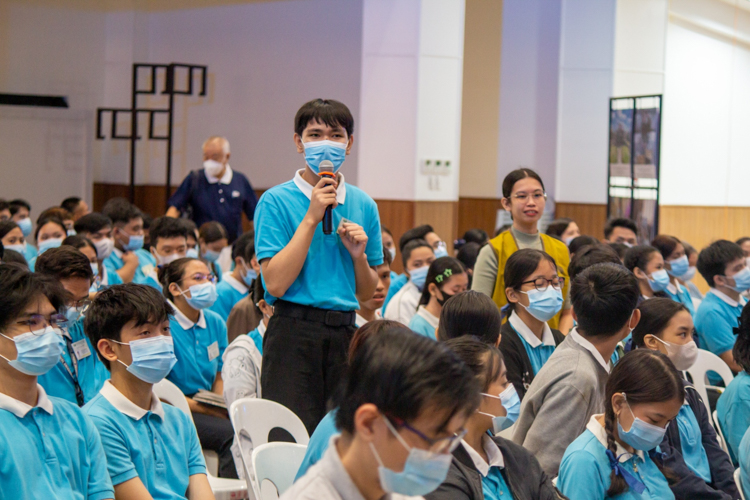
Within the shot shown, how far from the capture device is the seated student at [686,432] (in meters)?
2.52

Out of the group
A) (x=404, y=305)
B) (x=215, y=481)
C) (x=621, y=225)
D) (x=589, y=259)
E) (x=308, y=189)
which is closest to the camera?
(x=308, y=189)

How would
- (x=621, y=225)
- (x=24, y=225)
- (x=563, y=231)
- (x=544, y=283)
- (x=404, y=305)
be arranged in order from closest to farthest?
(x=544, y=283) → (x=404, y=305) → (x=563, y=231) → (x=621, y=225) → (x=24, y=225)

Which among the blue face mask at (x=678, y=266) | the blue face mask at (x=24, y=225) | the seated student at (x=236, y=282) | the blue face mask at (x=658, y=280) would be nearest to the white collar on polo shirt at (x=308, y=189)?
the seated student at (x=236, y=282)

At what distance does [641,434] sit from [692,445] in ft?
1.93

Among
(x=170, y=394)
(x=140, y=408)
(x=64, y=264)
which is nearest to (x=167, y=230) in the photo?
(x=64, y=264)

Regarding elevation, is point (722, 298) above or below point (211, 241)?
below

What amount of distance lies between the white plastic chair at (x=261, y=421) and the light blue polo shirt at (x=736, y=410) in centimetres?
167

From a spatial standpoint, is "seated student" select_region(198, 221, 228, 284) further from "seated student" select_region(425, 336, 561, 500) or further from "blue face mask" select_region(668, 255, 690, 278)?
"seated student" select_region(425, 336, 561, 500)

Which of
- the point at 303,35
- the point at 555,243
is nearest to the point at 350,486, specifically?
the point at 555,243

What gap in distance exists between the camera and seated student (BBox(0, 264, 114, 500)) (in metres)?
2.11

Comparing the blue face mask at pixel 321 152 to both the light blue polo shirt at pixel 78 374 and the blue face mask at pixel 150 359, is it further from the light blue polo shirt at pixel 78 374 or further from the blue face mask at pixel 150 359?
the light blue polo shirt at pixel 78 374

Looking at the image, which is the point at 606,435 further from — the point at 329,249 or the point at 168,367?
the point at 168,367

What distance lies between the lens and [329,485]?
124 centimetres

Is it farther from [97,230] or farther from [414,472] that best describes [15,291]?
[97,230]
